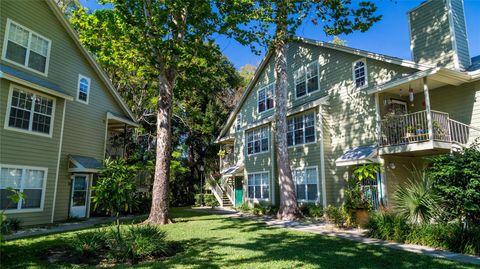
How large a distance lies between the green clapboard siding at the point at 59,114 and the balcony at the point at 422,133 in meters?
15.1

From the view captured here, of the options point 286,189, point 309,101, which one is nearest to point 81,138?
point 286,189

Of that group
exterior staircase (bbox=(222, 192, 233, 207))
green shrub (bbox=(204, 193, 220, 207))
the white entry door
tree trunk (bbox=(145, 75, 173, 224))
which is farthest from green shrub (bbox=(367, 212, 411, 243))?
green shrub (bbox=(204, 193, 220, 207))

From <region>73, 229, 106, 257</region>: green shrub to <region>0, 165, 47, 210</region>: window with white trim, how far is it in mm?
6378

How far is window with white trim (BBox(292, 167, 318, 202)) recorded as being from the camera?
56.2ft

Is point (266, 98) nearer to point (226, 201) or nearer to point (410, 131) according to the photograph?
point (226, 201)

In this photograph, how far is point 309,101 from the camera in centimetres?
1866

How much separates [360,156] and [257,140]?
9.39 metres

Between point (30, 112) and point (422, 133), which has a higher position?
point (30, 112)

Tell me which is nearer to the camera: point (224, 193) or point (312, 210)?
point (312, 210)

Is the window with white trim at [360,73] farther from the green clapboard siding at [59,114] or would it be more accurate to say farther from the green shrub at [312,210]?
the green clapboard siding at [59,114]

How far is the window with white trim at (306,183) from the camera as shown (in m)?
17.1

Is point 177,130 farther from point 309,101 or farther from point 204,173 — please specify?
point 309,101

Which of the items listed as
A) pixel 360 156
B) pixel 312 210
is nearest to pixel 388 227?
pixel 360 156

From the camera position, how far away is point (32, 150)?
13594 mm
